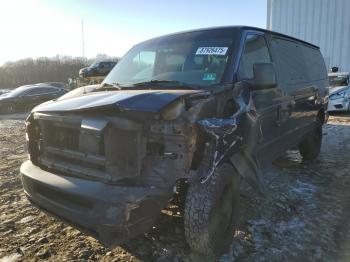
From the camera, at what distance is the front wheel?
3.08 meters

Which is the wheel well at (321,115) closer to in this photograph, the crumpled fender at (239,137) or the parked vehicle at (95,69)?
the crumpled fender at (239,137)

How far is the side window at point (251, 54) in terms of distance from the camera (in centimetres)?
391

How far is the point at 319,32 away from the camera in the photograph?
66.3 ft

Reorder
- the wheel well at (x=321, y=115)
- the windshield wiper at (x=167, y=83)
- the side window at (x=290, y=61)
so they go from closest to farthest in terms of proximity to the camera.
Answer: the windshield wiper at (x=167, y=83), the side window at (x=290, y=61), the wheel well at (x=321, y=115)

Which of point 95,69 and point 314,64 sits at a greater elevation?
Result: point 314,64

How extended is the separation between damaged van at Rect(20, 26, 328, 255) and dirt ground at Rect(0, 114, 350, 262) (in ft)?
1.29

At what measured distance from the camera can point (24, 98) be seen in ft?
59.6

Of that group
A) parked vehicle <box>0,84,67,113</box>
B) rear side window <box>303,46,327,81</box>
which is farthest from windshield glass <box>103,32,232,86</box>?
parked vehicle <box>0,84,67,113</box>

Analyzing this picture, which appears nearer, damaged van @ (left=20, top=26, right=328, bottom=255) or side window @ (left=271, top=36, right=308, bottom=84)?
damaged van @ (left=20, top=26, right=328, bottom=255)

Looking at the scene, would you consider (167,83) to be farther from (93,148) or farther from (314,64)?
(314,64)

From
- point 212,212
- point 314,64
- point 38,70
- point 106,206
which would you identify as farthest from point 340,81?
point 38,70

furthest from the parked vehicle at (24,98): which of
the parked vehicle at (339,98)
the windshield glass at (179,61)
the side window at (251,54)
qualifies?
the side window at (251,54)

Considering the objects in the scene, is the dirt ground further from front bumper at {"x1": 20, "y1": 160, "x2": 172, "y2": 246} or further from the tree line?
the tree line

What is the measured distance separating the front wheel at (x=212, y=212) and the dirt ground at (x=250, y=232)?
0.18 meters
